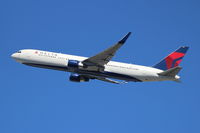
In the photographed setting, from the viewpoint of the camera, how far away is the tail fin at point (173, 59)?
5716cm

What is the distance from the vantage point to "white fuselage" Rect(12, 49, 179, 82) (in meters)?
53.6

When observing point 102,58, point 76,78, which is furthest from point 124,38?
point 76,78

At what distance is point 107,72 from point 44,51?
9.68m

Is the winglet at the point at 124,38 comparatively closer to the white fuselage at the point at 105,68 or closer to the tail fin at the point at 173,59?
the white fuselage at the point at 105,68

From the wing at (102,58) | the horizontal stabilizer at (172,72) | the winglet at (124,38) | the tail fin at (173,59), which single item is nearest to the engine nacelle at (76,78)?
the wing at (102,58)

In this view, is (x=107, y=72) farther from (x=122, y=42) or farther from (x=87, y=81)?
(x=122, y=42)

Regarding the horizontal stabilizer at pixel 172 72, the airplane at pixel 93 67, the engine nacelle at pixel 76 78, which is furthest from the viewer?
the engine nacelle at pixel 76 78

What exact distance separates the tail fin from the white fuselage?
2449mm

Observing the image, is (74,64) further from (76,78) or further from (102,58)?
(102,58)

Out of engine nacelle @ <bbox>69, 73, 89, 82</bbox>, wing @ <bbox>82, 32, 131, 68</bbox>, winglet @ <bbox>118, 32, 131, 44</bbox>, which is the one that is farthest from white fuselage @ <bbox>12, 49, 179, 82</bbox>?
winglet @ <bbox>118, 32, 131, 44</bbox>

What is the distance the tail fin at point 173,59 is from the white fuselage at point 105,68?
2.45 m

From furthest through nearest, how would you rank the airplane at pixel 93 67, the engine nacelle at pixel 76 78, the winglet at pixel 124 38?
the engine nacelle at pixel 76 78
the airplane at pixel 93 67
the winglet at pixel 124 38

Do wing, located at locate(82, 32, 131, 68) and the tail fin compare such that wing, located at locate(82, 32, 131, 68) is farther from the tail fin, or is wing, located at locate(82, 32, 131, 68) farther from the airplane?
the tail fin

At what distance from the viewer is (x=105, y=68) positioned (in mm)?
53844
